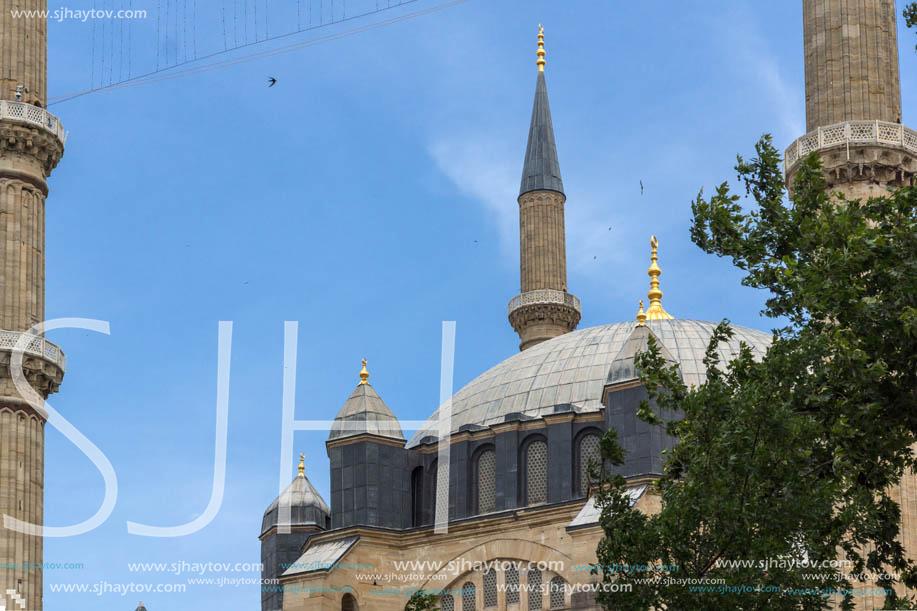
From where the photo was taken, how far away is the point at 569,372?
1463 inches

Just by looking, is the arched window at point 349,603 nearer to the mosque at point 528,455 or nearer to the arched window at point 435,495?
the mosque at point 528,455

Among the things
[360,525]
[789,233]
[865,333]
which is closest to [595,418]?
[360,525]

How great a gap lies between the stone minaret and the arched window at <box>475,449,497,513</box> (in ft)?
28.1

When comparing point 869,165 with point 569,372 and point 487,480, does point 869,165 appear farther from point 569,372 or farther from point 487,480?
point 487,480

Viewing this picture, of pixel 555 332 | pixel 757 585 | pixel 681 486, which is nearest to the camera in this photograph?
pixel 757 585

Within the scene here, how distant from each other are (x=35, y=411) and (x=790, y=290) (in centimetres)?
1775

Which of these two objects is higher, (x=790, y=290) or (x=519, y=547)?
(x=790, y=290)

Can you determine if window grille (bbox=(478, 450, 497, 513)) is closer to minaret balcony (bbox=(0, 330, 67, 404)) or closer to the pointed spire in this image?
minaret balcony (bbox=(0, 330, 67, 404))

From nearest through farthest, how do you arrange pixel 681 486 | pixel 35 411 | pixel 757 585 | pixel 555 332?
pixel 757 585, pixel 681 486, pixel 35 411, pixel 555 332

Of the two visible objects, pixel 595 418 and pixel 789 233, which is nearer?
pixel 789 233

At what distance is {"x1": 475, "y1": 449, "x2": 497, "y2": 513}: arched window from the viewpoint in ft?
115

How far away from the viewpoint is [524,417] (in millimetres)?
35250

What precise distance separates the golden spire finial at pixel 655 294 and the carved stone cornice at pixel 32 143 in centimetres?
1288

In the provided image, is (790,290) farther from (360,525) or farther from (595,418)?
(360,525)
